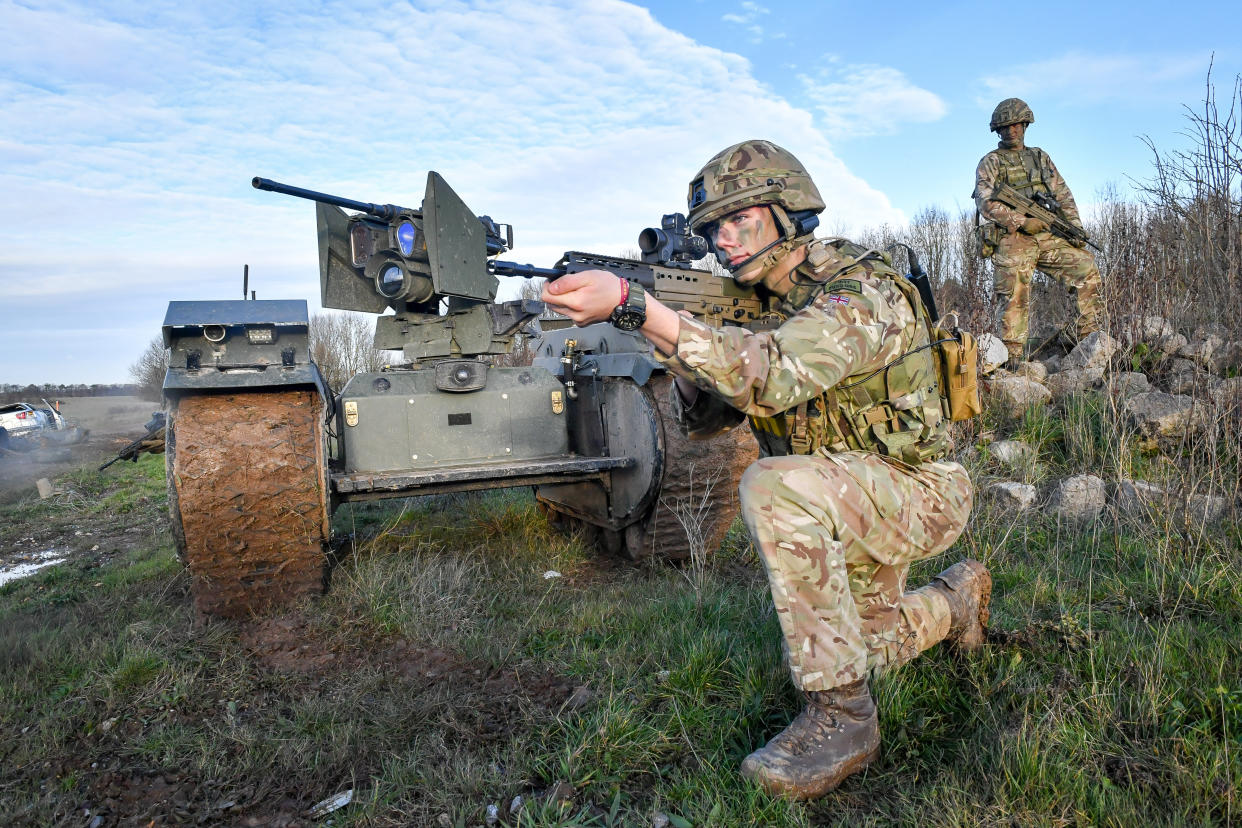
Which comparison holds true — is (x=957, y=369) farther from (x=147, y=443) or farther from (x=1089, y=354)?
(x=147, y=443)

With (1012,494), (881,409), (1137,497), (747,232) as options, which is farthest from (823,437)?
(1012,494)

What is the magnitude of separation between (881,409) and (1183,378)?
4.34 m

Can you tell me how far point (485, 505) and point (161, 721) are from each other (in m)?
Answer: 3.36

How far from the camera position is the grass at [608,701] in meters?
2.17

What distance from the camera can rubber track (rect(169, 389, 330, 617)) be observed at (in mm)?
3516

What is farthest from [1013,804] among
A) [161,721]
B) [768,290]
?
[161,721]

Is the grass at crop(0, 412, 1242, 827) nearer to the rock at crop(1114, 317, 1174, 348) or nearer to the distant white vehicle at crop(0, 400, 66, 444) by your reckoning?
the rock at crop(1114, 317, 1174, 348)

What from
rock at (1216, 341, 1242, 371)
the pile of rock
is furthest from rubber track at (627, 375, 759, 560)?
rock at (1216, 341, 1242, 371)

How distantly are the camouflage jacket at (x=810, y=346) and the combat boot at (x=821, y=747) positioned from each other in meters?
0.85

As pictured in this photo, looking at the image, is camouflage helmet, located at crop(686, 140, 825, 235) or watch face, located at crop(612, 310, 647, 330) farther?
camouflage helmet, located at crop(686, 140, 825, 235)

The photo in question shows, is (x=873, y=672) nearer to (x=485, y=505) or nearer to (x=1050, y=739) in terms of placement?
(x=1050, y=739)

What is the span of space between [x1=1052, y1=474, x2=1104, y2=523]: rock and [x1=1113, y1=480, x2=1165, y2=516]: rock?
13cm

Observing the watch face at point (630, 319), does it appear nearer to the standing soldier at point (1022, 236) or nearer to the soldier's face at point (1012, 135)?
the standing soldier at point (1022, 236)

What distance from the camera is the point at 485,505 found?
20.4 ft
